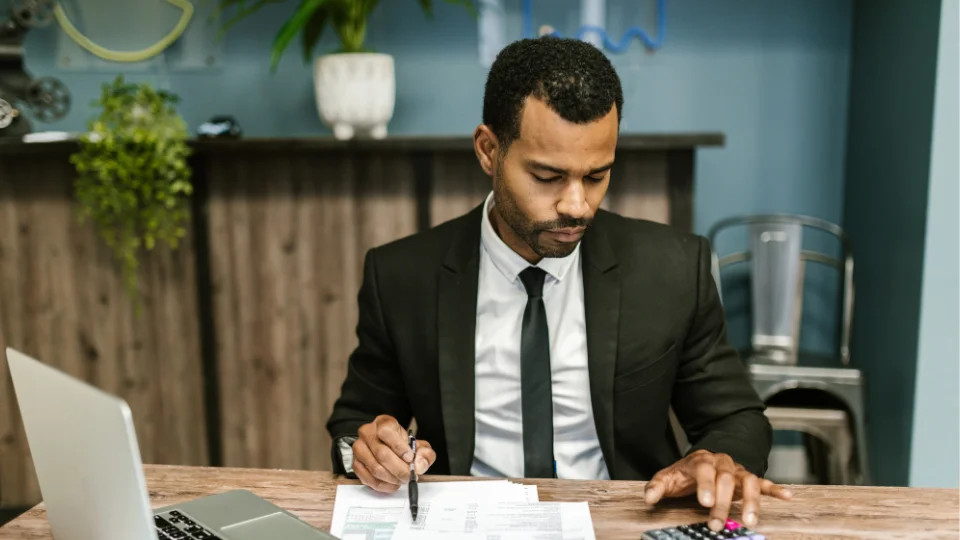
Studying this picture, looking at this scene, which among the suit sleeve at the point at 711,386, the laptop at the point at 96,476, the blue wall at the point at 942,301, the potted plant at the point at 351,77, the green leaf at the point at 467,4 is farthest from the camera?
the green leaf at the point at 467,4

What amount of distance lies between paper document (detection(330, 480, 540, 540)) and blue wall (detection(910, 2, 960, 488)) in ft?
5.20

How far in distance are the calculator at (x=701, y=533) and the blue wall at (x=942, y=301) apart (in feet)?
4.95

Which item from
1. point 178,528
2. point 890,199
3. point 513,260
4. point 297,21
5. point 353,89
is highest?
point 297,21

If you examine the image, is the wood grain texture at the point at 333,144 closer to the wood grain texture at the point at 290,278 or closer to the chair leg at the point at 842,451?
the wood grain texture at the point at 290,278

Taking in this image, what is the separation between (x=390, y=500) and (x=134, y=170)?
1745mm

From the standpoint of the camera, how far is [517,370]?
4.76 ft

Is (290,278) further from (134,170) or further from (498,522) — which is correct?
(498,522)

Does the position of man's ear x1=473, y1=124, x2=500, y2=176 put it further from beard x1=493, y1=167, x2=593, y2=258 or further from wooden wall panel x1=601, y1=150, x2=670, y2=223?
wooden wall panel x1=601, y1=150, x2=670, y2=223

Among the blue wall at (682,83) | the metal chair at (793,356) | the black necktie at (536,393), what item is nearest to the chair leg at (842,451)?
the metal chair at (793,356)

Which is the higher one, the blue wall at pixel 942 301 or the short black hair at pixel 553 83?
the short black hair at pixel 553 83

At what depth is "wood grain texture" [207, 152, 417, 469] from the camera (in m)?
2.56

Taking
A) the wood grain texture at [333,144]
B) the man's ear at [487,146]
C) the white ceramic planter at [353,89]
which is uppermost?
the white ceramic planter at [353,89]

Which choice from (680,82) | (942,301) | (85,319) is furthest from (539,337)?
(85,319)

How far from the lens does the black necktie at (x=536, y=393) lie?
54.7 inches
